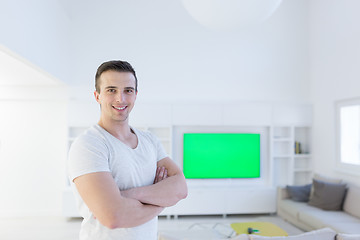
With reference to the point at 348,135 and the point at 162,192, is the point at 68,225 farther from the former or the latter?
the point at 348,135

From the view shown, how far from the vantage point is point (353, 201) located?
412 centimetres

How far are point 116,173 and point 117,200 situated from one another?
12 cm

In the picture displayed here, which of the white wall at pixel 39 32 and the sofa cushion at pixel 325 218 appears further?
the sofa cushion at pixel 325 218

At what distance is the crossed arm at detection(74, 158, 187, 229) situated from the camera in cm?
111

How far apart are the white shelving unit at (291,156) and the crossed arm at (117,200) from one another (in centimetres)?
466

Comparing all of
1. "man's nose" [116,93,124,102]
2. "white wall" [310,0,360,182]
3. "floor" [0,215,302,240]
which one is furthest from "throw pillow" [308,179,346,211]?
"man's nose" [116,93,124,102]

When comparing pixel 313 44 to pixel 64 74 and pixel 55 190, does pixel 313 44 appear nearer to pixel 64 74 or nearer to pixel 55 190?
pixel 64 74

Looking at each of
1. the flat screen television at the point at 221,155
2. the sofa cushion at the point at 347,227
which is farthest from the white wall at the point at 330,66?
the flat screen television at the point at 221,155

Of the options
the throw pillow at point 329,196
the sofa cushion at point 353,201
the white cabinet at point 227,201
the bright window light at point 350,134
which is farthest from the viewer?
the white cabinet at point 227,201

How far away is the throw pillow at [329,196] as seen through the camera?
4.27 m

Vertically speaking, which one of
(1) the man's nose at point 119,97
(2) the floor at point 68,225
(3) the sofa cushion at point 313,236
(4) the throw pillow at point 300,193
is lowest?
(2) the floor at point 68,225

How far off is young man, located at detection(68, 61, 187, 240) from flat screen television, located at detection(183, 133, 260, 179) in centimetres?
403

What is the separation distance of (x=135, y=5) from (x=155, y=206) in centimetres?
492

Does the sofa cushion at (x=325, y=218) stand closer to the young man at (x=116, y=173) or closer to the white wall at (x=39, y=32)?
the young man at (x=116, y=173)
